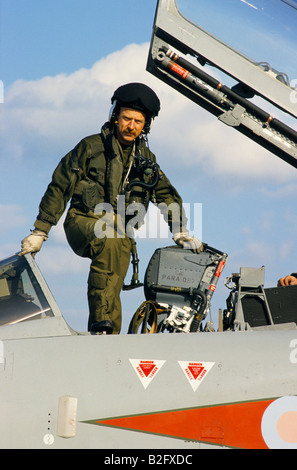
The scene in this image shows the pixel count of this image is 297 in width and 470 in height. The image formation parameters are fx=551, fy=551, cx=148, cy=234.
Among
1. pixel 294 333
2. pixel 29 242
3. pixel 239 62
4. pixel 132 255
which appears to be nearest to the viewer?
pixel 294 333

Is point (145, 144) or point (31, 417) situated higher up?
point (145, 144)

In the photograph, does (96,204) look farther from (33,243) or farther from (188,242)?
(188,242)

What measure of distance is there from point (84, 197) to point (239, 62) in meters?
1.85

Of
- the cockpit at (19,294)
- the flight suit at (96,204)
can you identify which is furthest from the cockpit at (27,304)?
the flight suit at (96,204)

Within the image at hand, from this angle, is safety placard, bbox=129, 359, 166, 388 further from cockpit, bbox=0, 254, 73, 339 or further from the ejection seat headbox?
the ejection seat headbox

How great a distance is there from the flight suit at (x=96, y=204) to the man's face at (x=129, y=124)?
86 millimetres

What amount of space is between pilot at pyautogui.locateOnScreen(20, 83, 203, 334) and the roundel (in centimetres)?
163

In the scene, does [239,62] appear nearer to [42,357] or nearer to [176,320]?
[176,320]

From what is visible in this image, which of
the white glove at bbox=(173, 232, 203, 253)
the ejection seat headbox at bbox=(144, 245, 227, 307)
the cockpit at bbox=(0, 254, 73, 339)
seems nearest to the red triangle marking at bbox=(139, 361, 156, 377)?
the cockpit at bbox=(0, 254, 73, 339)

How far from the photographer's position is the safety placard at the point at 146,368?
3.61m

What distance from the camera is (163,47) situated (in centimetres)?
500

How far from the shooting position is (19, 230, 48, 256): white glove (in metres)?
4.57
